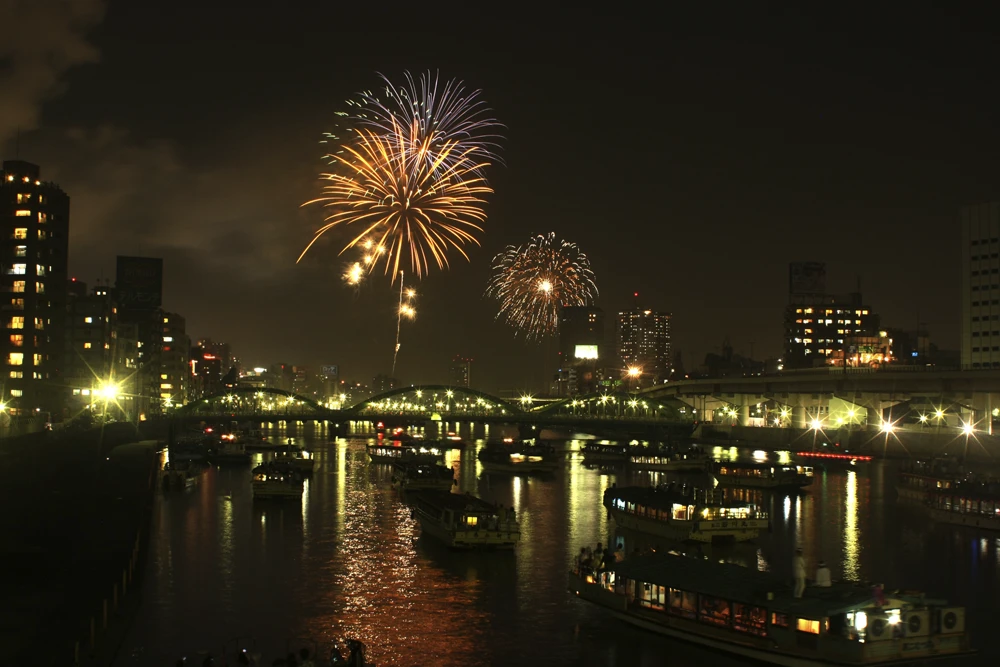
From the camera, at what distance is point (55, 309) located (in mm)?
95812

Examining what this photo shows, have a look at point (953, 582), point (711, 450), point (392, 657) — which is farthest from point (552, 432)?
point (392, 657)

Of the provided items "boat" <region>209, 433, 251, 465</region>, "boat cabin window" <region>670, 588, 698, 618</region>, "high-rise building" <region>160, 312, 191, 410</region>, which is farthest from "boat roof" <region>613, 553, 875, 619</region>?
"high-rise building" <region>160, 312, 191, 410</region>

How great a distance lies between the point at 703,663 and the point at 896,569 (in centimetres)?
1693

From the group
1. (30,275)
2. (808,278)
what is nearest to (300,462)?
(30,275)

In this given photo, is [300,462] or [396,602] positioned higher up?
[300,462]

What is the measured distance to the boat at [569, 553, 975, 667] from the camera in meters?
21.2

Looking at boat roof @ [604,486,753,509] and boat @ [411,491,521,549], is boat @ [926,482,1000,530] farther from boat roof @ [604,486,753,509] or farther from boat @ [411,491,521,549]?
boat @ [411,491,521,549]

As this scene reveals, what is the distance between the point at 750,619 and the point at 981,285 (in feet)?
326

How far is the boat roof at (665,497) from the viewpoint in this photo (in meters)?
42.4

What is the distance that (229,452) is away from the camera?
92312 millimetres

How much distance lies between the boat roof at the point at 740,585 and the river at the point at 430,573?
1.59 metres

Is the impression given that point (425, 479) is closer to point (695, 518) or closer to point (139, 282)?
point (695, 518)

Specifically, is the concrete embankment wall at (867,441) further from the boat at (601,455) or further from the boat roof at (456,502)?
the boat roof at (456,502)

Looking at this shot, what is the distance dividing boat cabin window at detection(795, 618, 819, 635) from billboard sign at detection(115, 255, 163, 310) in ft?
434
